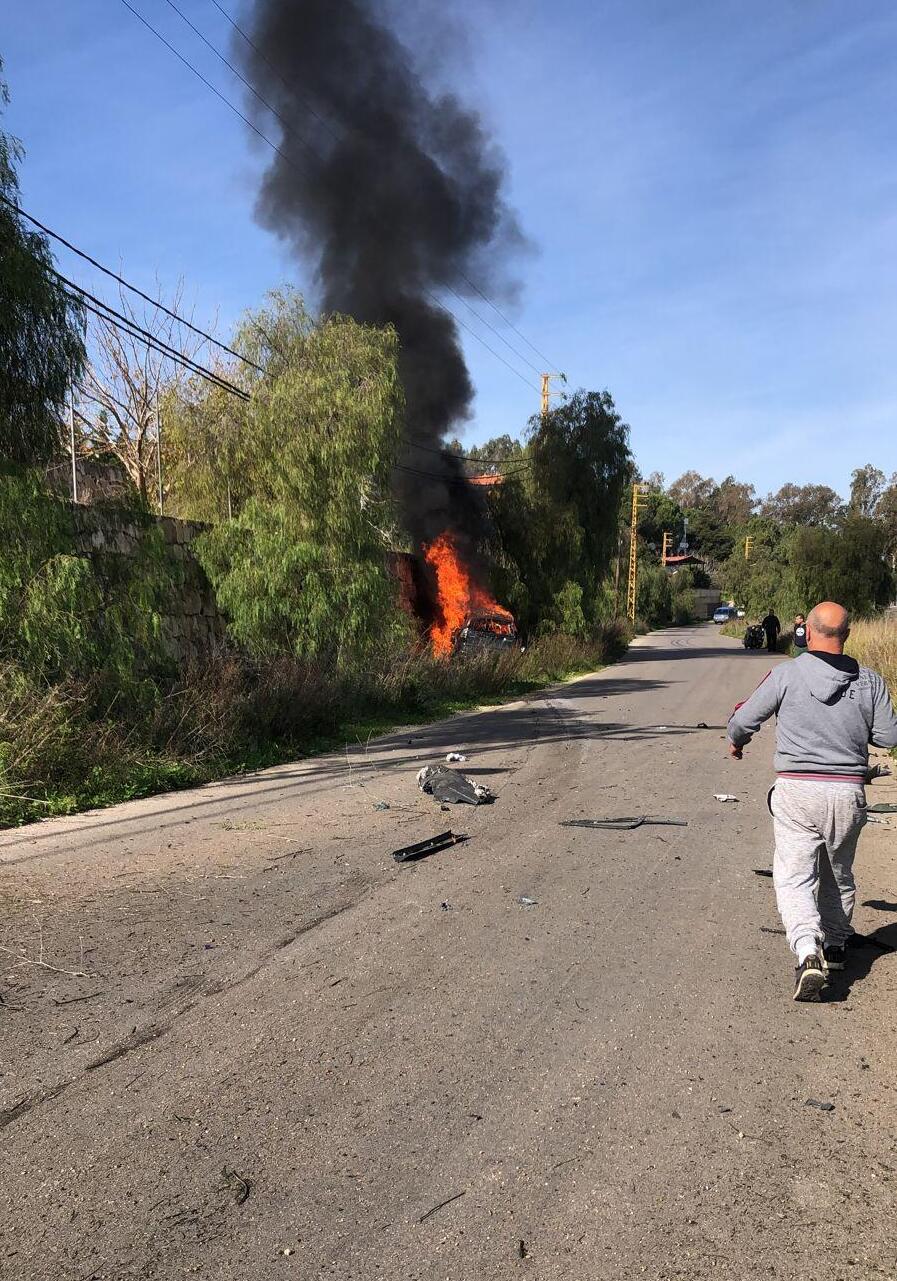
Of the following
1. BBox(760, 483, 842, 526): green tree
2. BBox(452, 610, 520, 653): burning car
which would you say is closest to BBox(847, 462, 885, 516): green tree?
BBox(760, 483, 842, 526): green tree

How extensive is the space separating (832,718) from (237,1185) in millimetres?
3035

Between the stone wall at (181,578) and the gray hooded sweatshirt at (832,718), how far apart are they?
7871mm

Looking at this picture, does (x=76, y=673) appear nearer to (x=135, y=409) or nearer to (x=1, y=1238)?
(x=1, y=1238)

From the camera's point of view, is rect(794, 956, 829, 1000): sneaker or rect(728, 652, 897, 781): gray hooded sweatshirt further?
rect(728, 652, 897, 781): gray hooded sweatshirt

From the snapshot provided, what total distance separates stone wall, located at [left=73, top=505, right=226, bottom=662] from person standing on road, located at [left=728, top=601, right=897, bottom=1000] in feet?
25.9

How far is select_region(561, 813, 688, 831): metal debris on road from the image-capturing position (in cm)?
770

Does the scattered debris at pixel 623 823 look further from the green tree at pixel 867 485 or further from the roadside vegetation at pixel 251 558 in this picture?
the green tree at pixel 867 485

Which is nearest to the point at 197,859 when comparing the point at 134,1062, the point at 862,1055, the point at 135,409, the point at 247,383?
the point at 134,1062

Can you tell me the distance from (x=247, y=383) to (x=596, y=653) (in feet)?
51.0

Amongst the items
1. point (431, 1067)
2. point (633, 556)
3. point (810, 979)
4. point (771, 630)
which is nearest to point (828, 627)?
A: point (810, 979)

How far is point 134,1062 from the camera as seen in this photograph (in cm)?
358

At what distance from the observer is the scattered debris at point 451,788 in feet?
28.9

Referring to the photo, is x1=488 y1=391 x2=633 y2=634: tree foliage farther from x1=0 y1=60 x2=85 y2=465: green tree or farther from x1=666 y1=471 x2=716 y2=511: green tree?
x1=666 y1=471 x2=716 y2=511: green tree

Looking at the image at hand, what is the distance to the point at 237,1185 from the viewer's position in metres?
2.81
